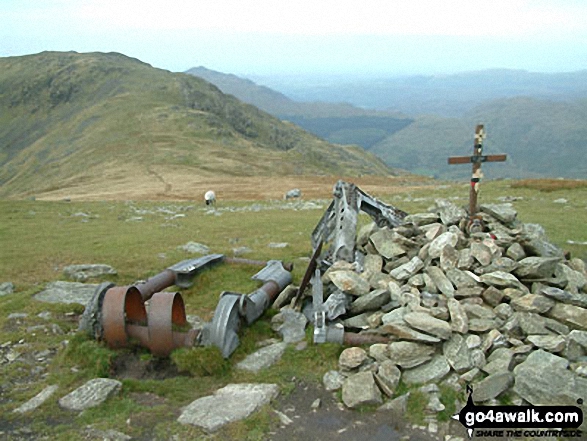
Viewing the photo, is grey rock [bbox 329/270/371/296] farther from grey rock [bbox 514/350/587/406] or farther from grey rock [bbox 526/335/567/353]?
grey rock [bbox 514/350/587/406]

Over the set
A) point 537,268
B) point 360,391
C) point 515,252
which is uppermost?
point 515,252

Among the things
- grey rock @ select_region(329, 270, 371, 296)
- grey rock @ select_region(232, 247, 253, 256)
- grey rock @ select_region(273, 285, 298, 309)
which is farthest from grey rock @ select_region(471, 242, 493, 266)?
grey rock @ select_region(232, 247, 253, 256)

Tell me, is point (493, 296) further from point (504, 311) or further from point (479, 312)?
point (479, 312)

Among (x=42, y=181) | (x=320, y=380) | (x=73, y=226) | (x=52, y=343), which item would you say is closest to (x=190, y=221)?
(x=73, y=226)

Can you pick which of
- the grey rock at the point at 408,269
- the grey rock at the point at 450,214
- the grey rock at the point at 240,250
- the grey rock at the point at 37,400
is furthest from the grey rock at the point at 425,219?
the grey rock at the point at 37,400

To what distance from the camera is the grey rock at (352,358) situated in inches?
394

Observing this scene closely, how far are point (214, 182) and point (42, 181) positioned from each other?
41062 mm

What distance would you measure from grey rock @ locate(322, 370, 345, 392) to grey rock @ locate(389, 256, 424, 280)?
3336 millimetres

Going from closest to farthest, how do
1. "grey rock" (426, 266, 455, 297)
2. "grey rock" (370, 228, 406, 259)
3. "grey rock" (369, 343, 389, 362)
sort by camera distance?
"grey rock" (369, 343, 389, 362) → "grey rock" (426, 266, 455, 297) → "grey rock" (370, 228, 406, 259)

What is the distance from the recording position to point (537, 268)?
11461mm

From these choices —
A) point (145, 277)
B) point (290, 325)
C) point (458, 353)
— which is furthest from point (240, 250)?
point (458, 353)

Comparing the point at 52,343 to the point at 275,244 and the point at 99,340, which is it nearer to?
the point at 99,340

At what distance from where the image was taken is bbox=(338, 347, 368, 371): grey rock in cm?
1000

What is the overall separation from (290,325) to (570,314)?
6.30 meters
